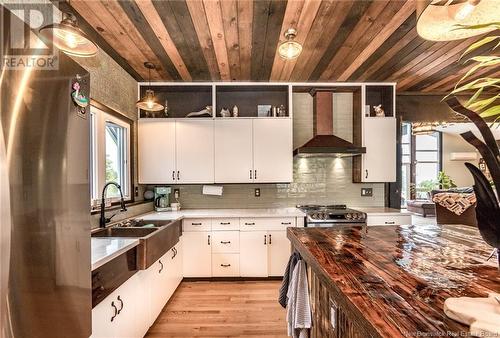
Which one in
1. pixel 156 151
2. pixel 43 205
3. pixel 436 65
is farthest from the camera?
pixel 156 151

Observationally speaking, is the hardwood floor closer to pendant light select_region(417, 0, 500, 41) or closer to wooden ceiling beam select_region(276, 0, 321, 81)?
pendant light select_region(417, 0, 500, 41)

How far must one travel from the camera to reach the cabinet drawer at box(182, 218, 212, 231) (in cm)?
323

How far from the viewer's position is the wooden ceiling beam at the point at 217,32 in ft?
6.56

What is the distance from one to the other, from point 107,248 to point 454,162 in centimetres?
1281

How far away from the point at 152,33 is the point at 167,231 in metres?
1.88

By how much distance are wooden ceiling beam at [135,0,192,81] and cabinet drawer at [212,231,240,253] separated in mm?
2080

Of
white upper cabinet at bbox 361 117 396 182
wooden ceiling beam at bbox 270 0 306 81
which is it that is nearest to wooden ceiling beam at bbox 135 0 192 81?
wooden ceiling beam at bbox 270 0 306 81

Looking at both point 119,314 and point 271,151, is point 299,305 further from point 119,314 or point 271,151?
point 271,151

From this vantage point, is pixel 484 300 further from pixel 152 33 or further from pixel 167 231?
pixel 152 33

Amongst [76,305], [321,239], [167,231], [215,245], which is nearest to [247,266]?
[215,245]

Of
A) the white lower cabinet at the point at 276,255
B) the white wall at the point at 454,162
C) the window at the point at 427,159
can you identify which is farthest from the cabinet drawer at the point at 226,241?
the white wall at the point at 454,162

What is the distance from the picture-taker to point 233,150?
350cm

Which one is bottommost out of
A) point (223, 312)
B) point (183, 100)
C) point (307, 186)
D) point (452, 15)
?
point (223, 312)

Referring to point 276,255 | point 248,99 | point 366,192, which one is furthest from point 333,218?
point 248,99
